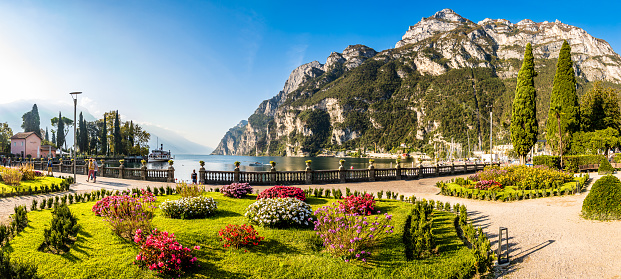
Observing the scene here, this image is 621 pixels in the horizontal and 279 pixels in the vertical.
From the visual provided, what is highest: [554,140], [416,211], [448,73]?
[448,73]

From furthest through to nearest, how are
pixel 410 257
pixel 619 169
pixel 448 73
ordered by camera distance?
pixel 448 73, pixel 619 169, pixel 410 257

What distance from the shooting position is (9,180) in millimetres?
21031

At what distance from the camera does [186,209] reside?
10336mm

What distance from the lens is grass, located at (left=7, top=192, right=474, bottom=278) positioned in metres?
6.28

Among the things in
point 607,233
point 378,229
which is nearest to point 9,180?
point 378,229

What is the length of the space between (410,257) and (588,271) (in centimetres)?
395

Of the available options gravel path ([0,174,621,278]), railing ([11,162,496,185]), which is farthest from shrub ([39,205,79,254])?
railing ([11,162,496,185])

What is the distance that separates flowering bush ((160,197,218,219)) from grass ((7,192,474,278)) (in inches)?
45.7

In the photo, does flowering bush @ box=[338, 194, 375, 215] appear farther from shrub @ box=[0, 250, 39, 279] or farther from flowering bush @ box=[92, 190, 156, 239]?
shrub @ box=[0, 250, 39, 279]

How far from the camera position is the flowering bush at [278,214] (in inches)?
369

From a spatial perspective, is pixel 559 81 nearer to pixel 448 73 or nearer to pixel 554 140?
pixel 554 140

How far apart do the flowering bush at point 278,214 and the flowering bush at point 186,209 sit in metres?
1.88

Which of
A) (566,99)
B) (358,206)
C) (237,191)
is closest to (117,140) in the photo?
(237,191)

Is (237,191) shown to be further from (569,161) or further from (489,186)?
(569,161)
